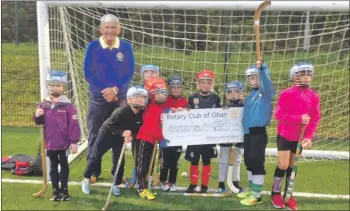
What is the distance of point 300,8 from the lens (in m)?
4.42

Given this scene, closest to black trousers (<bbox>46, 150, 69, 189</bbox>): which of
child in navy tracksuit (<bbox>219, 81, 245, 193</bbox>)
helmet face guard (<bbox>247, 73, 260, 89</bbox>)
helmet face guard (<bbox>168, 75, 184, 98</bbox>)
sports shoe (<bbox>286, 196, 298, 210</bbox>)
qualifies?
helmet face guard (<bbox>168, 75, 184, 98</bbox>)

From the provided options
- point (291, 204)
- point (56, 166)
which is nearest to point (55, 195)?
point (56, 166)

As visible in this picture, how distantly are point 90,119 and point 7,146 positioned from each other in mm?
2353

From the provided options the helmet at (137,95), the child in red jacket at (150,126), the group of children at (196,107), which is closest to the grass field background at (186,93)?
the group of children at (196,107)

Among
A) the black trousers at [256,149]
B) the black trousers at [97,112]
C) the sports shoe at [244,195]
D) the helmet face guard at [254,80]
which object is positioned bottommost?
the sports shoe at [244,195]

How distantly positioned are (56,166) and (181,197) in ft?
4.35

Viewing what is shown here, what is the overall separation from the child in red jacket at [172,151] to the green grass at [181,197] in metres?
0.18

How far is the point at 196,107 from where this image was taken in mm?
4324

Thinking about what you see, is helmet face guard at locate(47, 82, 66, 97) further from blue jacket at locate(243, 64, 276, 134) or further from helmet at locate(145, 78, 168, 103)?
blue jacket at locate(243, 64, 276, 134)

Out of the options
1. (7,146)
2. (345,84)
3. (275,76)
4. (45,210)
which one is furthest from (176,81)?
(345,84)

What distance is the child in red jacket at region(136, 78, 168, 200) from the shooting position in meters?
4.15

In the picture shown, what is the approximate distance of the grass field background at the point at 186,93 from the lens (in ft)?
13.9

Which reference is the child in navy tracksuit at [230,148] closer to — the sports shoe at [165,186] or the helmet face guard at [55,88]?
the sports shoe at [165,186]

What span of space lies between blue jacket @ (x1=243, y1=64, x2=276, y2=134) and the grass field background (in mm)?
862
